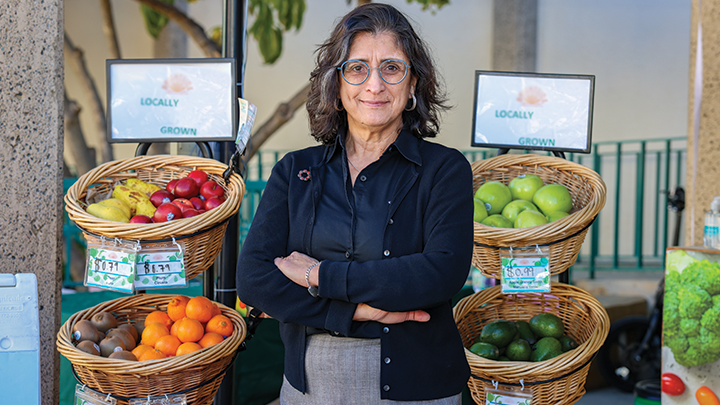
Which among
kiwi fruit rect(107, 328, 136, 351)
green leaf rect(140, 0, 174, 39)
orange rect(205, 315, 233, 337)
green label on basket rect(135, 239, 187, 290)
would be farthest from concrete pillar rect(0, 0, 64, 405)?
green leaf rect(140, 0, 174, 39)

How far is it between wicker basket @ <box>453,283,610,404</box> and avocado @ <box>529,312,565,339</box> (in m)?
0.09

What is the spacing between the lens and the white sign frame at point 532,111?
7.39 feet

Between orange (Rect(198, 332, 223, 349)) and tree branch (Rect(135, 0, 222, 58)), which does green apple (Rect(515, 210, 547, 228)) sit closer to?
orange (Rect(198, 332, 223, 349))

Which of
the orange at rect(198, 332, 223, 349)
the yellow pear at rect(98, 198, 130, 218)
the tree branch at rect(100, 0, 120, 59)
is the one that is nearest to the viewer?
the orange at rect(198, 332, 223, 349)

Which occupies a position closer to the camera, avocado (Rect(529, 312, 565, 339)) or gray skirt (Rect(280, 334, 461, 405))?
gray skirt (Rect(280, 334, 461, 405))

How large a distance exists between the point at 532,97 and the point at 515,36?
4605mm

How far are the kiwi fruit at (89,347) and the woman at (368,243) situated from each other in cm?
52

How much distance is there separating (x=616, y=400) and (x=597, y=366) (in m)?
0.25

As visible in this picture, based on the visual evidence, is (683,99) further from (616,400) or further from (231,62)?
(231,62)

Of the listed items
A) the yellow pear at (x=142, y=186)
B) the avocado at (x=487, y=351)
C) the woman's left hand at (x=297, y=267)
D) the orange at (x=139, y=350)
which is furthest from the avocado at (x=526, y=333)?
the yellow pear at (x=142, y=186)

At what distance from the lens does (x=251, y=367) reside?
2645 mm

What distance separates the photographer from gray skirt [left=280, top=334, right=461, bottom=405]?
4.72 ft

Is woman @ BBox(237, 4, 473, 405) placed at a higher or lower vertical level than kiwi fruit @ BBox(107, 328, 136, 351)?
higher

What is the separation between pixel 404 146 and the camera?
5.07 ft
